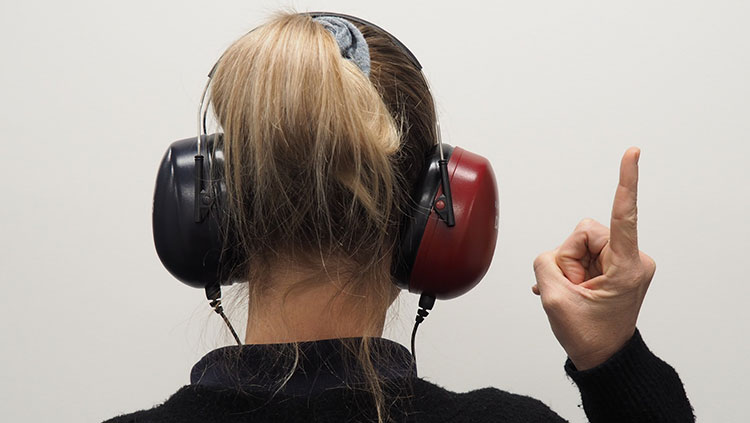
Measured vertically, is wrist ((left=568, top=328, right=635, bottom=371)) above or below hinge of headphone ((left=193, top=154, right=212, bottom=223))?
below

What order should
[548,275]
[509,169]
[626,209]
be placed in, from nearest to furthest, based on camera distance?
[626,209]
[548,275]
[509,169]

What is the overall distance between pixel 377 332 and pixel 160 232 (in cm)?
26

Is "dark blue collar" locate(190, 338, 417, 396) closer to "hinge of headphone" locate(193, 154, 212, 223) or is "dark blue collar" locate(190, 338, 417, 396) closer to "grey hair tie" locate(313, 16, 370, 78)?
"hinge of headphone" locate(193, 154, 212, 223)

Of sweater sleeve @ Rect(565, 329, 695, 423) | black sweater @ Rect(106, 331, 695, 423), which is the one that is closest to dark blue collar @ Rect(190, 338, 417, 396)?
black sweater @ Rect(106, 331, 695, 423)

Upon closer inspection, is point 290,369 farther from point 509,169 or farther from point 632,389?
point 509,169

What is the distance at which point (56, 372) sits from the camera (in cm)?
129

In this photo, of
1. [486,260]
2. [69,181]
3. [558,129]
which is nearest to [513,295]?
[558,129]

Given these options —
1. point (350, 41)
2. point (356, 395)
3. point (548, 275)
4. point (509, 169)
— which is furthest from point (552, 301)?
point (509, 169)

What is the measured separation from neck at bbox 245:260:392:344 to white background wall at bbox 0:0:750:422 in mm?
574

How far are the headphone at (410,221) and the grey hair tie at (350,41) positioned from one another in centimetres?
13

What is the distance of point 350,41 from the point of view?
0.74m

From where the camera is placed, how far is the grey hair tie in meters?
0.72

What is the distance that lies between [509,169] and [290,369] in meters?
0.70

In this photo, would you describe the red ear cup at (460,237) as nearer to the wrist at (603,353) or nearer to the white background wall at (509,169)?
the wrist at (603,353)
